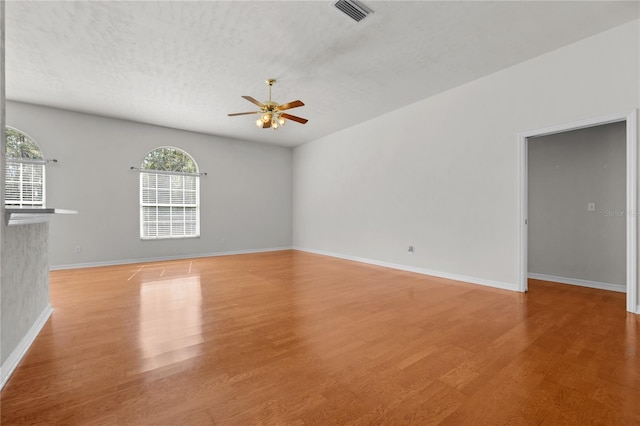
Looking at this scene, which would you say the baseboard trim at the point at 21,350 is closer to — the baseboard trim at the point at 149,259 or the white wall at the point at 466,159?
the baseboard trim at the point at 149,259

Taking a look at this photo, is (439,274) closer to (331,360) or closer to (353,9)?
(331,360)

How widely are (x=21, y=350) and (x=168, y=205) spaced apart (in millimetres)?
4955

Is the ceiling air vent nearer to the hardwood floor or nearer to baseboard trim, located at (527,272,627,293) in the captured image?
the hardwood floor

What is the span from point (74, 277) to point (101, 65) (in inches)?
134

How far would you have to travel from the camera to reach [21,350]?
2047 millimetres

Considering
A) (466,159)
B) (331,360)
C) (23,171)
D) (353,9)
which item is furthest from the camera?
(23,171)

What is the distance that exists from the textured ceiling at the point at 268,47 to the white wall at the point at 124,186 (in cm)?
63

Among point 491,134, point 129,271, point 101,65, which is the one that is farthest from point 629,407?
point 129,271

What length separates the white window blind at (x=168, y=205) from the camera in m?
6.35

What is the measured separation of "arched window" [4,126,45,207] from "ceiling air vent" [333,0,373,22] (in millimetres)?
6012

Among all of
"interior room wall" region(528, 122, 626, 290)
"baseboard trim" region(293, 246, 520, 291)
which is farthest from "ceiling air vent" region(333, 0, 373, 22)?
"baseboard trim" region(293, 246, 520, 291)

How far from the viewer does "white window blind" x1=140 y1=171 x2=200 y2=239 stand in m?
6.35

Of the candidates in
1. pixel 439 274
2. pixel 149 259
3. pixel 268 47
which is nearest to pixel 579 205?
pixel 439 274

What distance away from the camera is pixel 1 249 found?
1719 millimetres
